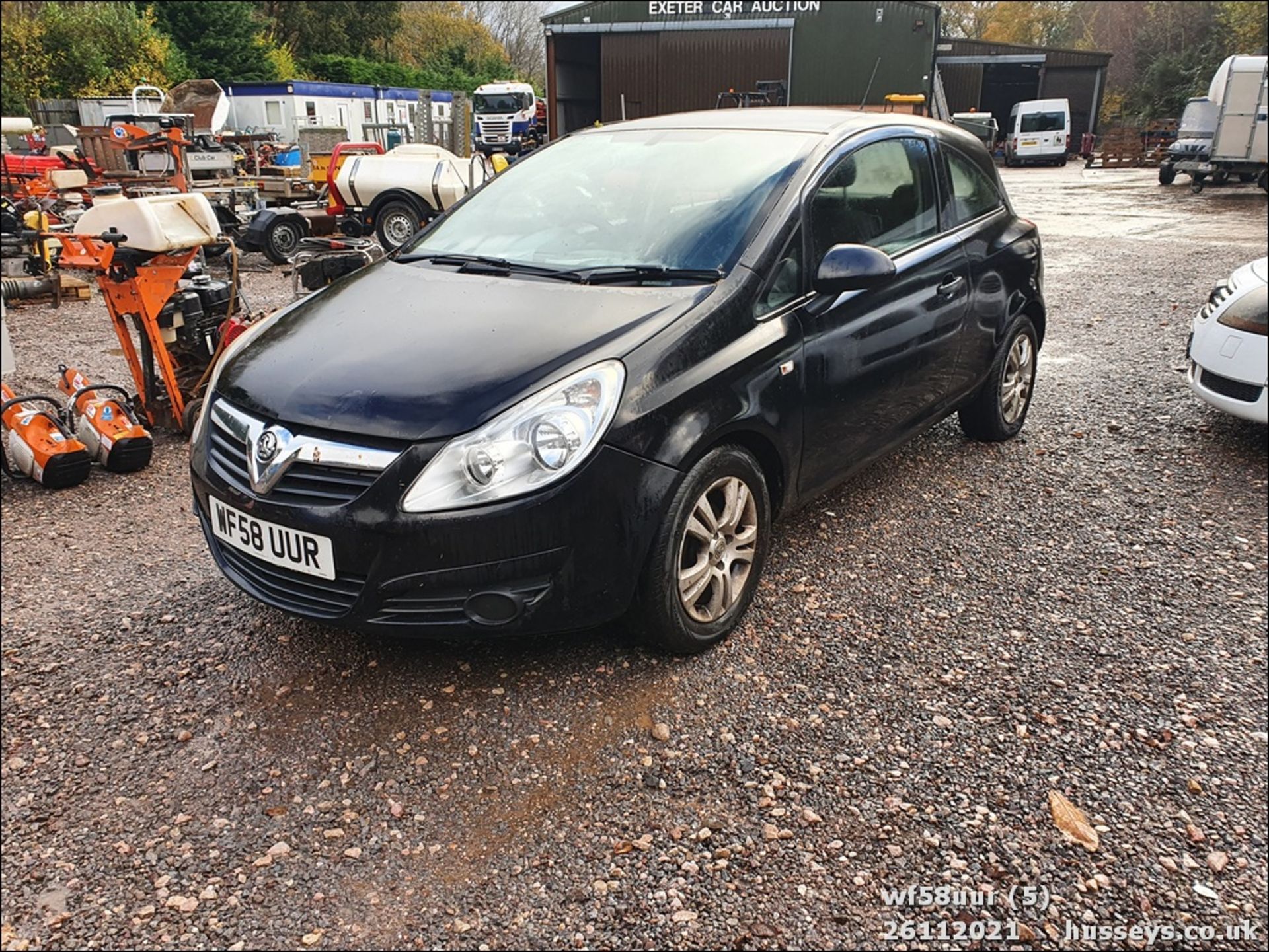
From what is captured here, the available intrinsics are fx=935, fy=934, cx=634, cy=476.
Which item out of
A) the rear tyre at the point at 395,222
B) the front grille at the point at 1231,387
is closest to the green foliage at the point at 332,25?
the rear tyre at the point at 395,222

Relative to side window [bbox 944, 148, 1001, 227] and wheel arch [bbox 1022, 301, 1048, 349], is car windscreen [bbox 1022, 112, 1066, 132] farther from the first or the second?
side window [bbox 944, 148, 1001, 227]

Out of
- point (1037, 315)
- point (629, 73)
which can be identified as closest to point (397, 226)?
point (1037, 315)

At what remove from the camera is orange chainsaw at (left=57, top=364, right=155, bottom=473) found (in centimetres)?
468

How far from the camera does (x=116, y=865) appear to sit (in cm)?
225

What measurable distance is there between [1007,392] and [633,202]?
8.23ft

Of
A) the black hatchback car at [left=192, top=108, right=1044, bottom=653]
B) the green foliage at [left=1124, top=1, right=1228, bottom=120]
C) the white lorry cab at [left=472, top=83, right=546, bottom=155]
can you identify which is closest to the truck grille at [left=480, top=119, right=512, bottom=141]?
the white lorry cab at [left=472, top=83, right=546, bottom=155]

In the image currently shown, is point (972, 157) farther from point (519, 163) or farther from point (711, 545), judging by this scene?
point (711, 545)

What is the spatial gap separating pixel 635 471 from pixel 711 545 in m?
0.50

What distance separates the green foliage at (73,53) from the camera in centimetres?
2784

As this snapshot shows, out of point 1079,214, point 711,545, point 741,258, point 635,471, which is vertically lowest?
point 1079,214

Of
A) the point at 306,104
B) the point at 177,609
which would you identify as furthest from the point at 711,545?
the point at 306,104

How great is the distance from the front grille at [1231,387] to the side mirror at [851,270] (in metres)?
2.19

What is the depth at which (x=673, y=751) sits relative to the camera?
262 cm

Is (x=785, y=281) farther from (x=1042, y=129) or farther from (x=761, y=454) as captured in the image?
(x=1042, y=129)
